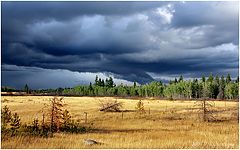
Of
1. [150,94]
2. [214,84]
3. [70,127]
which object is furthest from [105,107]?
[150,94]

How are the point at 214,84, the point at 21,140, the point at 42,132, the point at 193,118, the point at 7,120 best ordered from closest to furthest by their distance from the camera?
the point at 21,140, the point at 7,120, the point at 42,132, the point at 193,118, the point at 214,84

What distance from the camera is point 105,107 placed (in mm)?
58906

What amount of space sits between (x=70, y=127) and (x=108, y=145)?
8.93 meters

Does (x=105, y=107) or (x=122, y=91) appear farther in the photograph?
(x=122, y=91)

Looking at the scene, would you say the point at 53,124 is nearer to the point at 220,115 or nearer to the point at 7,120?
the point at 7,120

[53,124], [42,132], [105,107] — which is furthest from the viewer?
[105,107]

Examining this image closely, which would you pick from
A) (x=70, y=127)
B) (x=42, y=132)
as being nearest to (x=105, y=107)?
(x=70, y=127)

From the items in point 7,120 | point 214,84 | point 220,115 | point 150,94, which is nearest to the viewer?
point 7,120

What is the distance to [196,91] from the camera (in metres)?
168

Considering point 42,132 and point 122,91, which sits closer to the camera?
point 42,132

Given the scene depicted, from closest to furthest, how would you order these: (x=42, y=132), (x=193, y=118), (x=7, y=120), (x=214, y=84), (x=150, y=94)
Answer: (x=7, y=120) < (x=42, y=132) < (x=193, y=118) < (x=214, y=84) < (x=150, y=94)

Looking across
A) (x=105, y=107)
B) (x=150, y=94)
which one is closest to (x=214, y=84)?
(x=150, y=94)

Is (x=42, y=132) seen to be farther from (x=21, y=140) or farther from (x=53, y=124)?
(x=21, y=140)

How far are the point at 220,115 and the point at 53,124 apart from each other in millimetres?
28222
